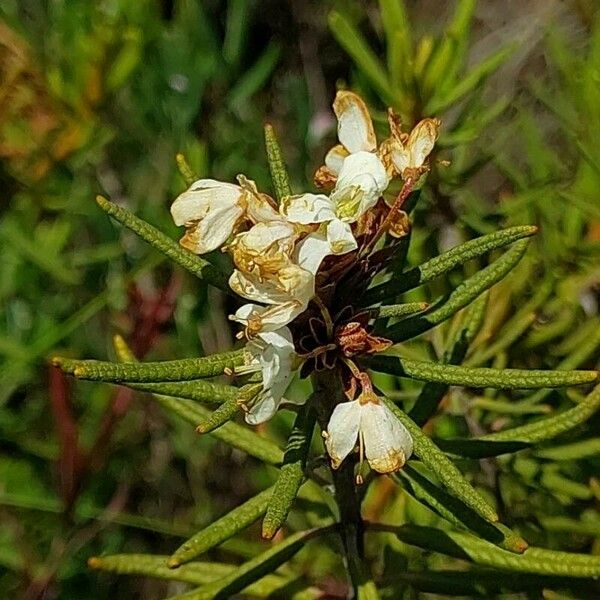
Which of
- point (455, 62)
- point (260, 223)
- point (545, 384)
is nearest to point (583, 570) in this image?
point (545, 384)

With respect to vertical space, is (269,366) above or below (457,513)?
above

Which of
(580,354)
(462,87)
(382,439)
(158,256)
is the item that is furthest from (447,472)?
(158,256)

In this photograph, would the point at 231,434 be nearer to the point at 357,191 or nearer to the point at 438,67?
the point at 357,191

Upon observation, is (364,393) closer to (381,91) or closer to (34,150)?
(381,91)

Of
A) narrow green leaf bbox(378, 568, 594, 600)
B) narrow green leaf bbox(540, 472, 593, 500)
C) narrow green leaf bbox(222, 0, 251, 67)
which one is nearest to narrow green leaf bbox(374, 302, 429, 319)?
narrow green leaf bbox(378, 568, 594, 600)

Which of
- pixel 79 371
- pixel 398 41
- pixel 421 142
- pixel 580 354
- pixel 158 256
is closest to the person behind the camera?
pixel 79 371

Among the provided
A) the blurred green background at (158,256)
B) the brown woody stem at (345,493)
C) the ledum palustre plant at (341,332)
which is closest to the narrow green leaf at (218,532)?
Answer: the ledum palustre plant at (341,332)

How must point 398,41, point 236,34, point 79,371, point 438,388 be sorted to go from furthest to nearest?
point 236,34
point 398,41
point 438,388
point 79,371
